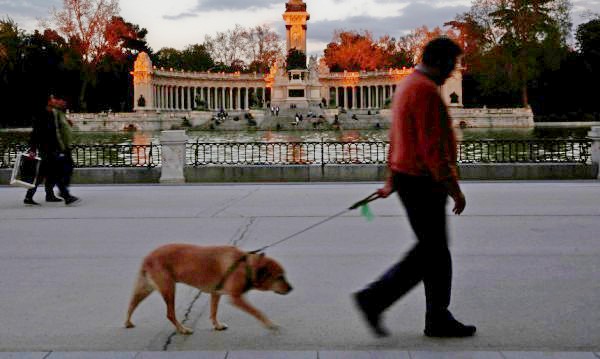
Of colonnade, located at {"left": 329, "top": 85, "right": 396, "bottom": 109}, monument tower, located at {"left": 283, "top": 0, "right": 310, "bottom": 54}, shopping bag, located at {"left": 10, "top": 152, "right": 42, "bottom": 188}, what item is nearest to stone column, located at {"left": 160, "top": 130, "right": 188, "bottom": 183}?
shopping bag, located at {"left": 10, "top": 152, "right": 42, "bottom": 188}

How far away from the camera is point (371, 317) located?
5500 millimetres

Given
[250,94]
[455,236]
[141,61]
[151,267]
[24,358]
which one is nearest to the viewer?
[24,358]

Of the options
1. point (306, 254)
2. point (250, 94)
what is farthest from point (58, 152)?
point (250, 94)

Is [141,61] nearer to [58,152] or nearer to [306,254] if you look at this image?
[58,152]

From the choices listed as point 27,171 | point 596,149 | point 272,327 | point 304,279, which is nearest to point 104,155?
point 27,171

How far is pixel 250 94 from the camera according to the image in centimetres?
12031

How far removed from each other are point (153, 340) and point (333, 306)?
5.57 ft

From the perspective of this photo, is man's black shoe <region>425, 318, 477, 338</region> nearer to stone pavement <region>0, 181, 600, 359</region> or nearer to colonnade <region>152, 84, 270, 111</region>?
stone pavement <region>0, 181, 600, 359</region>

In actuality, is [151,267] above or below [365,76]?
below

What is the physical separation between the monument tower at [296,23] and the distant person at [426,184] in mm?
95699

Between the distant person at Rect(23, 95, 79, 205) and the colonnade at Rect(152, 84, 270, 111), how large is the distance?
8852 centimetres

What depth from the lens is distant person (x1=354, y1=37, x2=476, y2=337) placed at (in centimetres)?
521

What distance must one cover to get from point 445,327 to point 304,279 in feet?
7.62

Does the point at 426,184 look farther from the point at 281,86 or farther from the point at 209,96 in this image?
the point at 209,96
